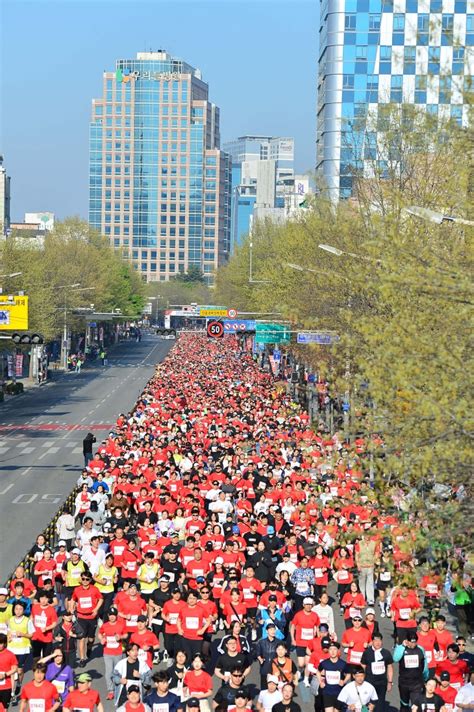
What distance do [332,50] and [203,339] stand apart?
45.6 m

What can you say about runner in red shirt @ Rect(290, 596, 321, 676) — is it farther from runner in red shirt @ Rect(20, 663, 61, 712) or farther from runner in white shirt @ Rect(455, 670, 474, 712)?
runner in red shirt @ Rect(20, 663, 61, 712)

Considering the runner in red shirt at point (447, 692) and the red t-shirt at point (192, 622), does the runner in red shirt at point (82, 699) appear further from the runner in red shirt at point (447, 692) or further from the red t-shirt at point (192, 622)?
the runner in red shirt at point (447, 692)

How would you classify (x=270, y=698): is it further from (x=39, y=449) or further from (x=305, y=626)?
(x=39, y=449)

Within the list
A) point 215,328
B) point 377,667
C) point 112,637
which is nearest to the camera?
point 377,667

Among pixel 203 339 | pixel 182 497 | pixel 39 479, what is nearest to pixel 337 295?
pixel 39 479

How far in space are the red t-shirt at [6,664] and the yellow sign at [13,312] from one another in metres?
37.6

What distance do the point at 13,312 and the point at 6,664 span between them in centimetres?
4036

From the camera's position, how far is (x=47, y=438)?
168 ft

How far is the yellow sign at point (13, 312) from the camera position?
2046 inches

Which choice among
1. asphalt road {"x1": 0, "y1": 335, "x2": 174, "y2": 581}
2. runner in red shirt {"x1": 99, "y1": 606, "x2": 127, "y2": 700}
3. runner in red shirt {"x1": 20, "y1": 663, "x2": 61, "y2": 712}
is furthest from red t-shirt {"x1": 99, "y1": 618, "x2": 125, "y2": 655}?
asphalt road {"x1": 0, "y1": 335, "x2": 174, "y2": 581}

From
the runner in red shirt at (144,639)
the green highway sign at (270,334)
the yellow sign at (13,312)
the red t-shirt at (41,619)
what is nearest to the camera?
the runner in red shirt at (144,639)

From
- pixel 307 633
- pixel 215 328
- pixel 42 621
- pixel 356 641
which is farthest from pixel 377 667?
pixel 215 328

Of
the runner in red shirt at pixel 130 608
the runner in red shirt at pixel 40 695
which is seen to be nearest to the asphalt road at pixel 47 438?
the runner in red shirt at pixel 130 608

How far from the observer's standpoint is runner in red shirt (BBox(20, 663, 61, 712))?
13523mm
